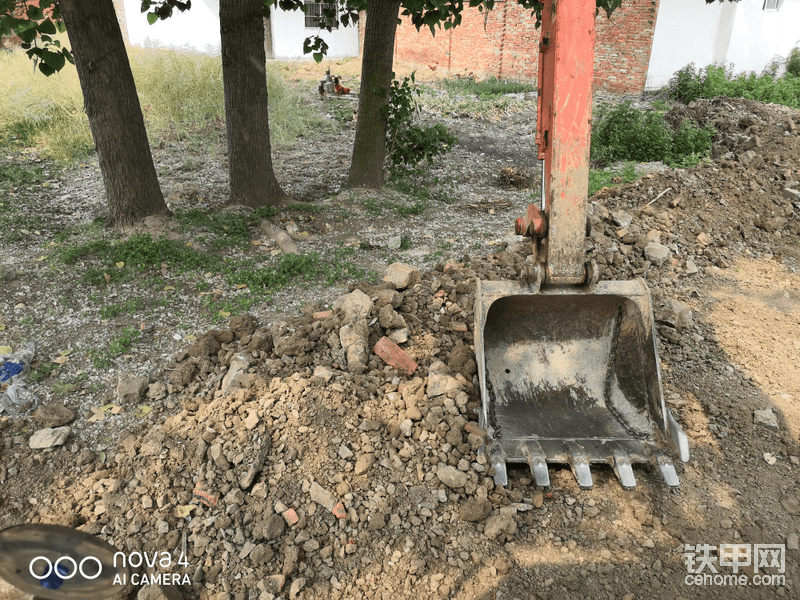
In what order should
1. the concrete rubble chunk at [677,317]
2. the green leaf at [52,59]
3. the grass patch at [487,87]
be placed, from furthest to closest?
1. the grass patch at [487,87]
2. the green leaf at [52,59]
3. the concrete rubble chunk at [677,317]

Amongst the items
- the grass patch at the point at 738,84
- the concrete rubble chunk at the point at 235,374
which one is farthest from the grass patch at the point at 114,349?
the grass patch at the point at 738,84

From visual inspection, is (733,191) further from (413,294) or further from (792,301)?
(413,294)

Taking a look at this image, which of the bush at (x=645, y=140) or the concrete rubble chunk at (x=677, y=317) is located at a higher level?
the bush at (x=645, y=140)

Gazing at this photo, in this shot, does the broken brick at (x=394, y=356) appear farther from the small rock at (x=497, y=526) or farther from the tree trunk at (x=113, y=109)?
the tree trunk at (x=113, y=109)

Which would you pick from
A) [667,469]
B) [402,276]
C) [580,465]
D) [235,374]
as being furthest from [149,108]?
[667,469]

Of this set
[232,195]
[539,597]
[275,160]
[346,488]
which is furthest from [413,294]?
[275,160]

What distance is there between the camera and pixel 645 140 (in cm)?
738

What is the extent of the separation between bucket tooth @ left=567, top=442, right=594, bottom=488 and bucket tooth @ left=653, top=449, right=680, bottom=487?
0.31 metres

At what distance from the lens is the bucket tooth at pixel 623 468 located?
2.40 meters

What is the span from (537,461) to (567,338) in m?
0.78

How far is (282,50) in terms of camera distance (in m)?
15.9

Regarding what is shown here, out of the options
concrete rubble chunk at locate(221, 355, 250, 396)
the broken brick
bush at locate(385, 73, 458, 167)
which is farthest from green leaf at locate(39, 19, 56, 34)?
bush at locate(385, 73, 458, 167)

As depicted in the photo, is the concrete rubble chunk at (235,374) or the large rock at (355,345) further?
the large rock at (355,345)

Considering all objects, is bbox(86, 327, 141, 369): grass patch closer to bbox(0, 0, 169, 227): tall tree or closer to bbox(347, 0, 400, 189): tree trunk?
bbox(0, 0, 169, 227): tall tree
